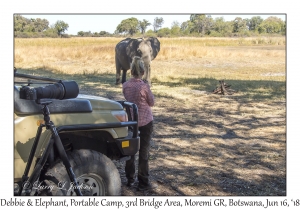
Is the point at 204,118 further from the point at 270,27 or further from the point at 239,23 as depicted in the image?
the point at 270,27

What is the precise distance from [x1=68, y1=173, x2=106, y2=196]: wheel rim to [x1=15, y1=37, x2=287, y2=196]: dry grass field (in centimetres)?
111

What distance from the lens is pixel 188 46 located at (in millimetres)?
28312

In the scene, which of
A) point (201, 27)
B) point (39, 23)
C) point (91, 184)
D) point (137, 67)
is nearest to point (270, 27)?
point (201, 27)

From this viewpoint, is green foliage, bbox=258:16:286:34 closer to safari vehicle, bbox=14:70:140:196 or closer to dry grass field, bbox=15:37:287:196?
dry grass field, bbox=15:37:287:196

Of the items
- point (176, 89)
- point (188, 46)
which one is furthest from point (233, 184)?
point (188, 46)

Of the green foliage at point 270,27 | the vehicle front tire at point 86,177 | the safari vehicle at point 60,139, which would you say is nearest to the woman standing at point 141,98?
the safari vehicle at point 60,139

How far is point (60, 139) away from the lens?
159 inches

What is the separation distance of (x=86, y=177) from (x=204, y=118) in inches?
262

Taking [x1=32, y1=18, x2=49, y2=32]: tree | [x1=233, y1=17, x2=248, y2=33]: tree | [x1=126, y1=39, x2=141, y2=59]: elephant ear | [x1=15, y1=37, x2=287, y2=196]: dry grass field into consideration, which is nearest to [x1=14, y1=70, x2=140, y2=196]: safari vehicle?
[x1=15, y1=37, x2=287, y2=196]: dry grass field

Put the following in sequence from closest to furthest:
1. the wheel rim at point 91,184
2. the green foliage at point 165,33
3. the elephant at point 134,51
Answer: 1. the wheel rim at point 91,184
2. the elephant at point 134,51
3. the green foliage at point 165,33

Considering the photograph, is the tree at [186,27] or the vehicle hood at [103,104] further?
the tree at [186,27]

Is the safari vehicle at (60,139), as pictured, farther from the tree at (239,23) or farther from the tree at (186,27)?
the tree at (186,27)

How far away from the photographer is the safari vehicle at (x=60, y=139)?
3.81 m

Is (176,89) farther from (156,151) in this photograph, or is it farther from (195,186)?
(195,186)
